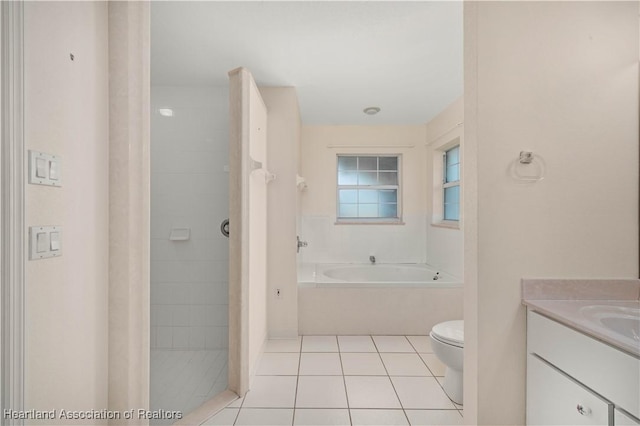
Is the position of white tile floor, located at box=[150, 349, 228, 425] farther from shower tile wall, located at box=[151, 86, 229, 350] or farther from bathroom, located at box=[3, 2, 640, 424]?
bathroom, located at box=[3, 2, 640, 424]

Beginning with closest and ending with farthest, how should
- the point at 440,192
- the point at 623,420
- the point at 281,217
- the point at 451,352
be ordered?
the point at 623,420 → the point at 451,352 → the point at 281,217 → the point at 440,192

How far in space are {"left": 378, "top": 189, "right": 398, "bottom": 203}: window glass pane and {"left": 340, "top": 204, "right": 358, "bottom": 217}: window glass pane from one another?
37cm

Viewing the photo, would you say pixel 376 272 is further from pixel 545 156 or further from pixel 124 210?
pixel 124 210

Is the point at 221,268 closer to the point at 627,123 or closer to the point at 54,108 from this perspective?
the point at 54,108

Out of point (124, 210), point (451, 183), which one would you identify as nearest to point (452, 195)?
point (451, 183)

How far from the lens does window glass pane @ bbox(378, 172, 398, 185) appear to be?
4.44 meters

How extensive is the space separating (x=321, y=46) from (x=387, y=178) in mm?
2471

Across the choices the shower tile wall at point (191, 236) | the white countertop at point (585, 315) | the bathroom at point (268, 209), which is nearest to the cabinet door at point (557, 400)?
the white countertop at point (585, 315)

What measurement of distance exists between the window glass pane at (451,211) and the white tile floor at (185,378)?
9.17 ft

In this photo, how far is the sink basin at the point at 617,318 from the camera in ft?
3.94

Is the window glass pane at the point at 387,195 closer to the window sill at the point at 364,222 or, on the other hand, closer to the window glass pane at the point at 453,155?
the window sill at the point at 364,222

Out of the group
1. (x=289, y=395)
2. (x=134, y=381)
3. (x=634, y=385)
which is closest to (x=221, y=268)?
(x=289, y=395)

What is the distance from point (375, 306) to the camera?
310cm

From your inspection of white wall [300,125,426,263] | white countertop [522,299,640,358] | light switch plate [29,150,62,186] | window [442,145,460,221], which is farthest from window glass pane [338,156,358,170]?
light switch plate [29,150,62,186]
